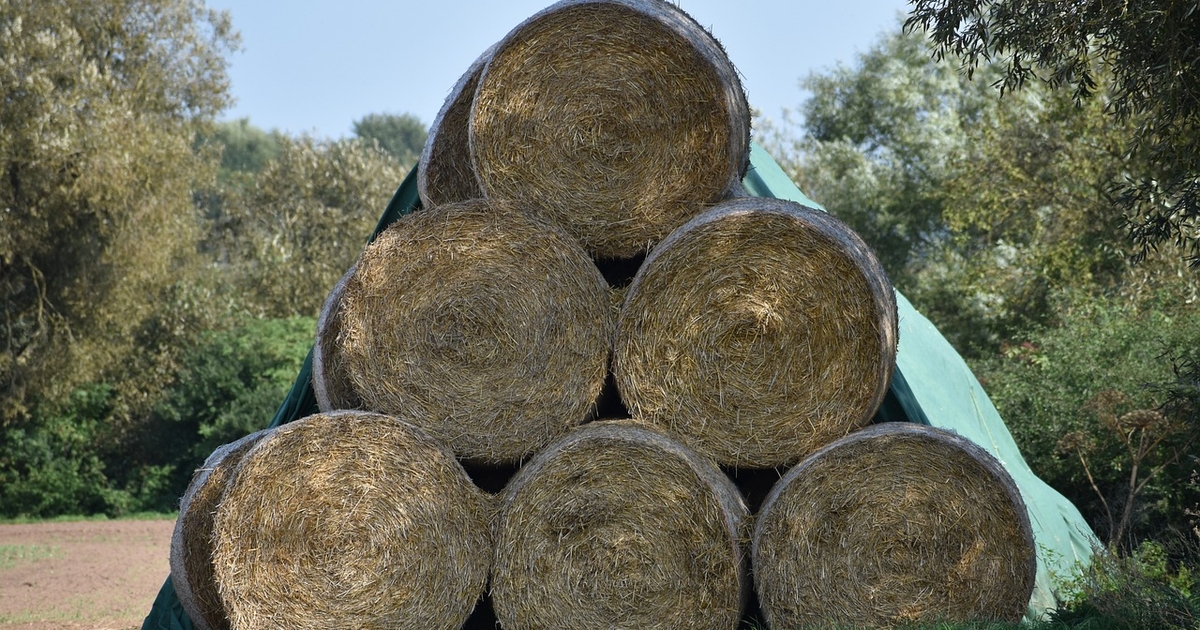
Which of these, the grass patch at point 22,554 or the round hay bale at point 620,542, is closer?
the round hay bale at point 620,542

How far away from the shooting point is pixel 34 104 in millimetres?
16703

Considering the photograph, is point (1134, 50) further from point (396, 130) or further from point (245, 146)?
point (396, 130)

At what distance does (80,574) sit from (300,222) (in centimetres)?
1625

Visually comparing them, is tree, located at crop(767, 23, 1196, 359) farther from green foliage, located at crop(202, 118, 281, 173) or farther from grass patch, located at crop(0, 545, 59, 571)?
green foliage, located at crop(202, 118, 281, 173)

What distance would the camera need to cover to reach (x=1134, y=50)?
20.0ft

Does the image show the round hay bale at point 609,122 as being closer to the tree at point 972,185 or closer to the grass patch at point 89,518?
the tree at point 972,185

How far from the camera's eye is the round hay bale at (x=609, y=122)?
5809mm

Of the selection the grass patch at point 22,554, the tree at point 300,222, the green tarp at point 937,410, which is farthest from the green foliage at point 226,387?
the green tarp at point 937,410

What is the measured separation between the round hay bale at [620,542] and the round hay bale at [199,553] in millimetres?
1418

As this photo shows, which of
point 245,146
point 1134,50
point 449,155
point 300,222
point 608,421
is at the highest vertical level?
point 245,146

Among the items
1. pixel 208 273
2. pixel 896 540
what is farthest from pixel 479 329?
pixel 208 273

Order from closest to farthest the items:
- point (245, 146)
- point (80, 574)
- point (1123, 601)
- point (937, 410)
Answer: point (1123, 601) < point (937, 410) < point (80, 574) < point (245, 146)

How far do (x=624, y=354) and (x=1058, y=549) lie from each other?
11.8 ft

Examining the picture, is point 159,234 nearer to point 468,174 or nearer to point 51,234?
point 51,234
